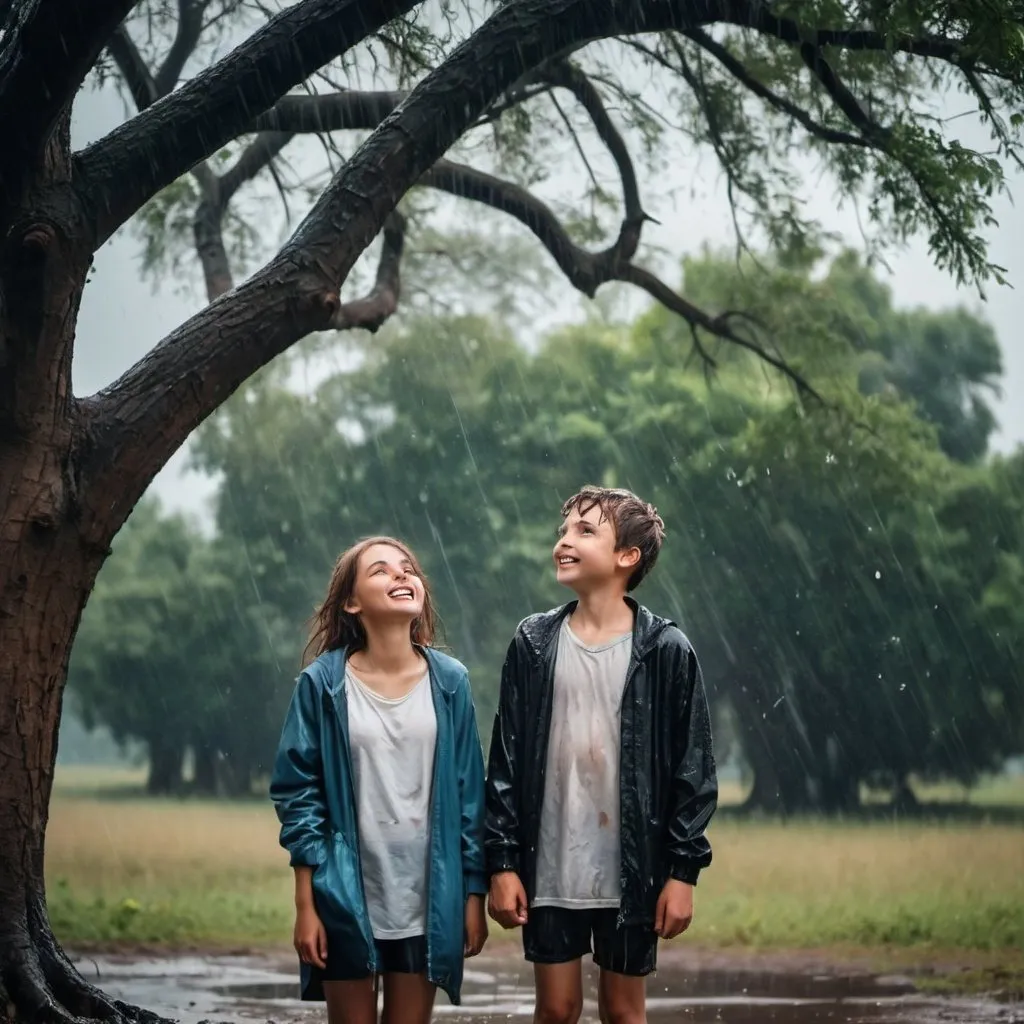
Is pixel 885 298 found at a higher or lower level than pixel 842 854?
higher

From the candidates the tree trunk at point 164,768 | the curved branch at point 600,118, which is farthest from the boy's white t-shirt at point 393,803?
the tree trunk at point 164,768

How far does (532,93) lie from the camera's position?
824cm

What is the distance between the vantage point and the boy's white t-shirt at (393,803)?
348cm

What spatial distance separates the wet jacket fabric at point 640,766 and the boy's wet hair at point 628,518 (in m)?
0.19

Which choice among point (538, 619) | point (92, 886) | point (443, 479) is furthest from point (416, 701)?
point (443, 479)

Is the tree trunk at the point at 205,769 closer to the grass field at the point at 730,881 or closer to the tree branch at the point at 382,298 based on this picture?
the grass field at the point at 730,881

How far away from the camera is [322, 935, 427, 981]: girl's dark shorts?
3434 mm

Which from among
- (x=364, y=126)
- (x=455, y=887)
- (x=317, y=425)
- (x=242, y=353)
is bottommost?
(x=455, y=887)

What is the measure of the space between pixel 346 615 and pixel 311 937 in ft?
2.64

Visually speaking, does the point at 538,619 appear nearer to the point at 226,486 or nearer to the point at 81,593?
the point at 81,593

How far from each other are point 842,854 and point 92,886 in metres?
7.45

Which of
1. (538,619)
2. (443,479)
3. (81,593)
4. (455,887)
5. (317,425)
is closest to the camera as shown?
(455,887)

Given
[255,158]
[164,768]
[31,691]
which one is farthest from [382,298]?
[164,768]

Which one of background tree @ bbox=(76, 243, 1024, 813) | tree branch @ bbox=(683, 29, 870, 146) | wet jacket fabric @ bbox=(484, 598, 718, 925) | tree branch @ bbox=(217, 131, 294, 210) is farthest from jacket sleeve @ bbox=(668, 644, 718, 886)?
background tree @ bbox=(76, 243, 1024, 813)
